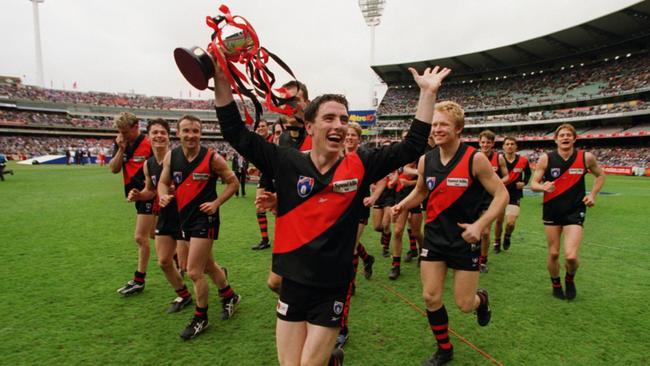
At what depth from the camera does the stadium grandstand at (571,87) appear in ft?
131

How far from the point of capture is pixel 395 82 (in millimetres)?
69250

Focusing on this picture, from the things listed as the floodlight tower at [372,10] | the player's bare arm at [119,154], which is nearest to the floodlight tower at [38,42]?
the floodlight tower at [372,10]

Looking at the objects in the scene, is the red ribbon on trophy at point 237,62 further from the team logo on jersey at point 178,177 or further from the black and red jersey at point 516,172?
the black and red jersey at point 516,172

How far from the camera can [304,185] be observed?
2301 millimetres

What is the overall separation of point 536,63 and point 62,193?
60.8 meters

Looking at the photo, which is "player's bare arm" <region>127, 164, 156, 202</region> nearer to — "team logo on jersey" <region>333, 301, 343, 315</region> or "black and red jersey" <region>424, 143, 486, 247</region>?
"team logo on jersey" <region>333, 301, 343, 315</region>

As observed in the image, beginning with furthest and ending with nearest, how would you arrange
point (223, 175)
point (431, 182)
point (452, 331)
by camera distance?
point (223, 175)
point (452, 331)
point (431, 182)

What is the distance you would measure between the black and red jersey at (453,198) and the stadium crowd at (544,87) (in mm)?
51438

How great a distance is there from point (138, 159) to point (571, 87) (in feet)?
195

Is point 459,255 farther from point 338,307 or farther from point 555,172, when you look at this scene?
point 555,172

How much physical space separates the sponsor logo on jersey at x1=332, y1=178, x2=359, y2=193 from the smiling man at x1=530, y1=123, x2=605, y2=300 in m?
3.60

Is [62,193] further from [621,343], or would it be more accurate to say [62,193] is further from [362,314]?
[621,343]

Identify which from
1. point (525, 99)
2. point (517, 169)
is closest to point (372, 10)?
point (525, 99)

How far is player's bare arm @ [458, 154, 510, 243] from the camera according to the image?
289cm
